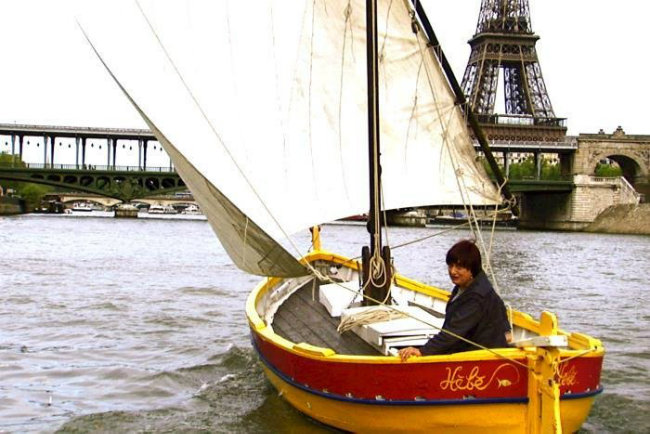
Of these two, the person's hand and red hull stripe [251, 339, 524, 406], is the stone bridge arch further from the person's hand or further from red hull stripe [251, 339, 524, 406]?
the person's hand

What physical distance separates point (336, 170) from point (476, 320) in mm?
3562

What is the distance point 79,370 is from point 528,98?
329 feet

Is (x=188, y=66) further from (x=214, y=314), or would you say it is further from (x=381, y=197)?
(x=214, y=314)

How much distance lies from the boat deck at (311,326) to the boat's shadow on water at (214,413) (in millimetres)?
795

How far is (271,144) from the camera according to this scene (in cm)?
880

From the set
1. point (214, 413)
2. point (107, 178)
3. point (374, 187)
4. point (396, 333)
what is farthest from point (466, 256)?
point (107, 178)

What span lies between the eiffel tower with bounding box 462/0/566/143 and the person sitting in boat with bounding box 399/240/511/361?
95.9m

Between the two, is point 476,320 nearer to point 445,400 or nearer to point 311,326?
point 445,400

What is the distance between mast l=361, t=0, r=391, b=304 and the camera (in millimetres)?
8844

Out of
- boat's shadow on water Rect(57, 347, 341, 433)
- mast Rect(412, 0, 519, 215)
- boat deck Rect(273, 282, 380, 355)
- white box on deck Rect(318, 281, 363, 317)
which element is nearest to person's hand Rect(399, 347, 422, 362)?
boat deck Rect(273, 282, 380, 355)

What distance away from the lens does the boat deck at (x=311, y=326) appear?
8.20 m

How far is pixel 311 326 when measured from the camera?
31.3ft

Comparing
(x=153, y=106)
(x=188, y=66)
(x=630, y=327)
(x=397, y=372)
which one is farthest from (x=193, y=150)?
(x=630, y=327)

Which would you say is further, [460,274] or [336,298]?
[336,298]
